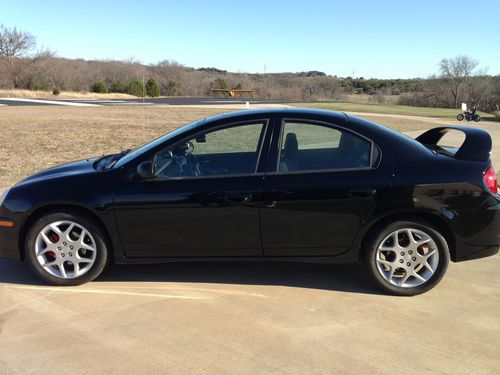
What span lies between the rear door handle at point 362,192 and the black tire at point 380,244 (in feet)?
1.02

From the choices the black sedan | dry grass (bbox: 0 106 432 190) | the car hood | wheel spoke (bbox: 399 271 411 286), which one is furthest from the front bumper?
dry grass (bbox: 0 106 432 190)

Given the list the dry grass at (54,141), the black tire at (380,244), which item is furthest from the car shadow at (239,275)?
the dry grass at (54,141)

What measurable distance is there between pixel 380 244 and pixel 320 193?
676 millimetres

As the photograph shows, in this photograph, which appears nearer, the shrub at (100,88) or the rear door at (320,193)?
the rear door at (320,193)

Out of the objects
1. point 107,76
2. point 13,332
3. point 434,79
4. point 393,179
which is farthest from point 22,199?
point 107,76

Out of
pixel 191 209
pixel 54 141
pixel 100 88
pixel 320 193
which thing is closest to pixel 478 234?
pixel 320 193

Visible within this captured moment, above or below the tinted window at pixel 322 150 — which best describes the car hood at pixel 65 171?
below

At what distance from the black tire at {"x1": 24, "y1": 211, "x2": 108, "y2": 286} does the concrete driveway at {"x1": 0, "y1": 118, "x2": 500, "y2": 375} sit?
0.31 feet

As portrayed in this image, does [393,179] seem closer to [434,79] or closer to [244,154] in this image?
[244,154]

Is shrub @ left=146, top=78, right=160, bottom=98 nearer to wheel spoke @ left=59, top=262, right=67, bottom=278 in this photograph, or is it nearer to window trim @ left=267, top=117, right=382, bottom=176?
wheel spoke @ left=59, top=262, right=67, bottom=278

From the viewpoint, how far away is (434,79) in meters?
71.1

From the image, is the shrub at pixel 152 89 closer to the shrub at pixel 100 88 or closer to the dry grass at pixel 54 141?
the shrub at pixel 100 88

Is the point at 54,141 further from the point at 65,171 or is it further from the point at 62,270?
the point at 62,270

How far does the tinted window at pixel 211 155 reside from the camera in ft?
13.2
